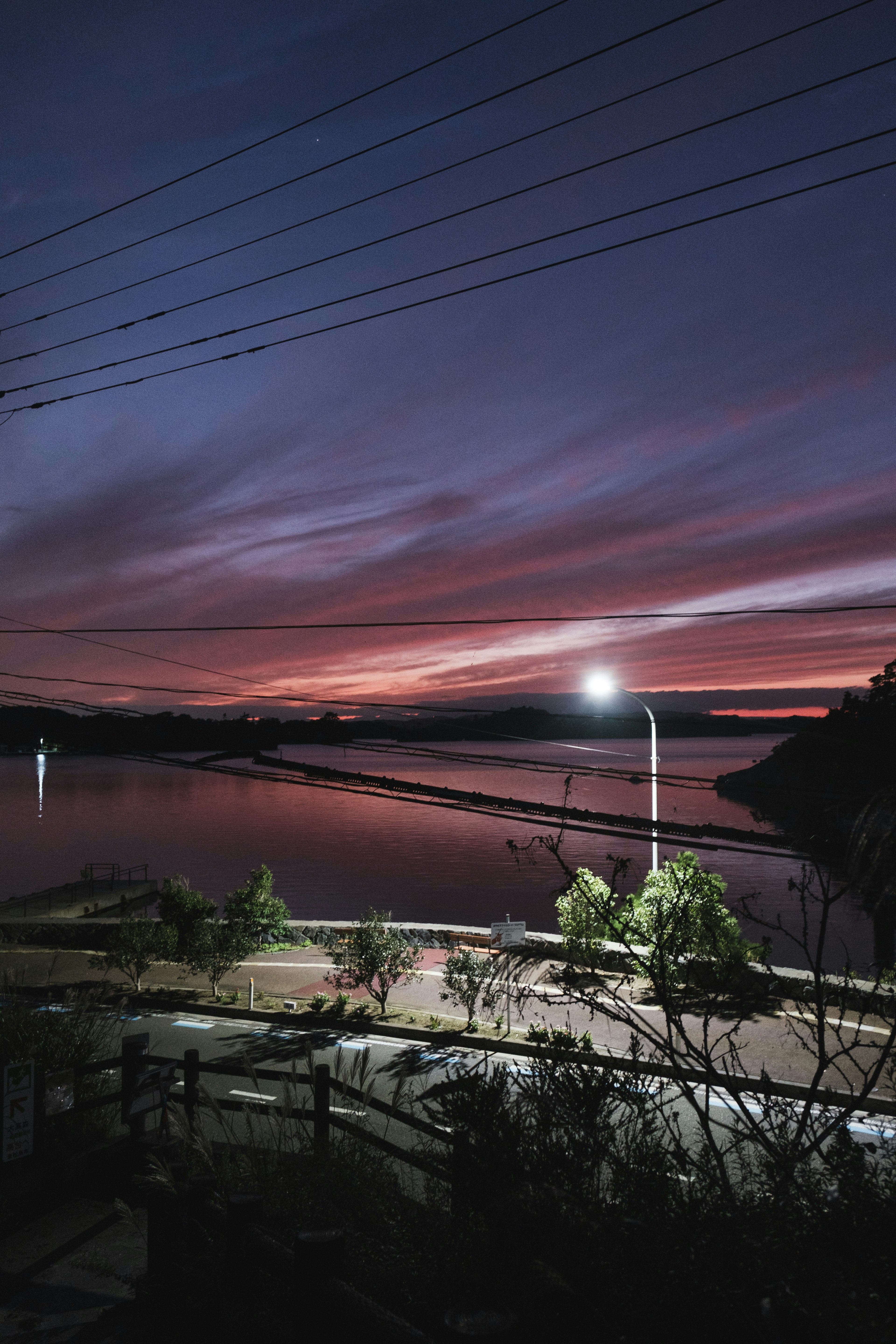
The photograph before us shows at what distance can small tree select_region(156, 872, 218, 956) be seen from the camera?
79.3ft

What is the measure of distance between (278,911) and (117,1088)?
1644cm

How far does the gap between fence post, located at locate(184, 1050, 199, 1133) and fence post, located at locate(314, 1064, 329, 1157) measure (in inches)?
66.6

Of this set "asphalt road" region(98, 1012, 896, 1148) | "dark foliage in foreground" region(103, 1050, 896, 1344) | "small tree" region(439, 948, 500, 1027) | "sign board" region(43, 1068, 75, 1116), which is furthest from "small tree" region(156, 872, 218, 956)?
"dark foliage in foreground" region(103, 1050, 896, 1344)

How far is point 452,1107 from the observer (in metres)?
6.18

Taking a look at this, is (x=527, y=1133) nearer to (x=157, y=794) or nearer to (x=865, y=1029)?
(x=865, y=1029)

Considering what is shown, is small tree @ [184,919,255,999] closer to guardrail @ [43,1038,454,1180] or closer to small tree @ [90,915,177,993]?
small tree @ [90,915,177,993]

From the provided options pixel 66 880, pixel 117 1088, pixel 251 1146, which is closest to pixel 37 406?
pixel 117 1088

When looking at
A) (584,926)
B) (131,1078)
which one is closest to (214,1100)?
(131,1078)

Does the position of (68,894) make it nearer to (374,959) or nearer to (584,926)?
(374,959)

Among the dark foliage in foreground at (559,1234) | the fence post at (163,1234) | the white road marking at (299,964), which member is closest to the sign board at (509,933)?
the white road marking at (299,964)

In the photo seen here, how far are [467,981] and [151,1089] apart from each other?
28.1 ft

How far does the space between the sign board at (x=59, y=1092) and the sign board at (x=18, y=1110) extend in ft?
0.66

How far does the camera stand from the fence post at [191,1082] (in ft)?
30.4

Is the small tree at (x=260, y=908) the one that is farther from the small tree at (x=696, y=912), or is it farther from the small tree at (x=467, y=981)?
the small tree at (x=696, y=912)
